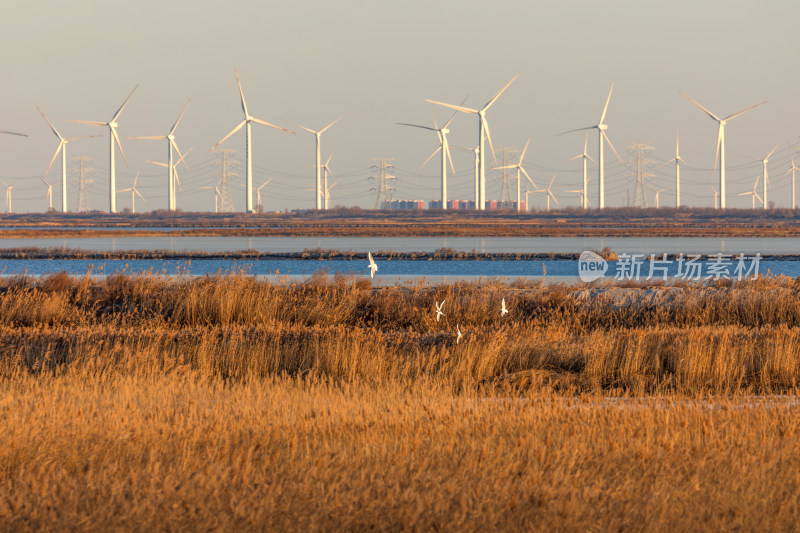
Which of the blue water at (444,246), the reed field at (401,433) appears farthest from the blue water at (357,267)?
the reed field at (401,433)

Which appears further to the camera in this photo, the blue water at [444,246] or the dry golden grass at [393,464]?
the blue water at [444,246]

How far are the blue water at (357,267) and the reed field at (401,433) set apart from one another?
2648 cm

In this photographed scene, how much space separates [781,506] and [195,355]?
11966mm

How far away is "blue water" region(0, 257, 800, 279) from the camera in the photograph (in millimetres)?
46188

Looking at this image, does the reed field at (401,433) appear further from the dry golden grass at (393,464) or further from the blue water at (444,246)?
the blue water at (444,246)

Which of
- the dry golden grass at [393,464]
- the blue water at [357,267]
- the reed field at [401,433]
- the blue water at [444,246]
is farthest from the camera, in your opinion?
the blue water at [444,246]

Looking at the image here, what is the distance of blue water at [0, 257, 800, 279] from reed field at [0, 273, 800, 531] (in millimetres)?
26484

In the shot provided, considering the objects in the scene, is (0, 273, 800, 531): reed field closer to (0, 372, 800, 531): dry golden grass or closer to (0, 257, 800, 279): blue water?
(0, 372, 800, 531): dry golden grass

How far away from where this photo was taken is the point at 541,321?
72.2 ft

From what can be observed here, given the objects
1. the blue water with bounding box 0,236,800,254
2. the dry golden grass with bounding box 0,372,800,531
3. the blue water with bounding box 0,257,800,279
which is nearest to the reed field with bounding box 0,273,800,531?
the dry golden grass with bounding box 0,372,800,531

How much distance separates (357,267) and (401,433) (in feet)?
130

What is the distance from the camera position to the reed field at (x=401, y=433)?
22.5 feet

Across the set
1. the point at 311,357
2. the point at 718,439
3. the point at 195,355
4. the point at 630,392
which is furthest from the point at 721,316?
the point at 718,439

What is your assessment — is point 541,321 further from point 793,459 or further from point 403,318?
point 793,459
